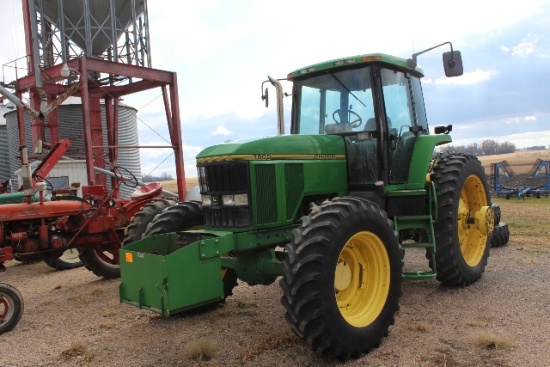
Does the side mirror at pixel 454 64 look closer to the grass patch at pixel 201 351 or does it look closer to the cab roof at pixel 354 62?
the cab roof at pixel 354 62

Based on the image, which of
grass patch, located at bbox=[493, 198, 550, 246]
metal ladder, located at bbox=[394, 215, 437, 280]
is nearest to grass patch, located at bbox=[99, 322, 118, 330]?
metal ladder, located at bbox=[394, 215, 437, 280]

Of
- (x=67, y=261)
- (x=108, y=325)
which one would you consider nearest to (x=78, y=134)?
(x=67, y=261)

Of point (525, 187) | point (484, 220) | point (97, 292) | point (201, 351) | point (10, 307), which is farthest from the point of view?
point (525, 187)

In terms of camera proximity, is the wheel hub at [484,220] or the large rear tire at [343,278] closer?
the large rear tire at [343,278]

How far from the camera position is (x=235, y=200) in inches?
173

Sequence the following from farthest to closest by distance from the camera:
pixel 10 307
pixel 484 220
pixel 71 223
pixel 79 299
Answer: pixel 71 223 < pixel 79 299 < pixel 484 220 < pixel 10 307

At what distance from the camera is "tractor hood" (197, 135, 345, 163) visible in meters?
4.38

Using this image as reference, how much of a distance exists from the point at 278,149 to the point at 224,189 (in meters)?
0.61

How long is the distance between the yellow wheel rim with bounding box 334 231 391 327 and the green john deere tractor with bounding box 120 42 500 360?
0.03ft

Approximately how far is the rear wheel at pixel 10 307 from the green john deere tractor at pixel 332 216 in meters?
1.64

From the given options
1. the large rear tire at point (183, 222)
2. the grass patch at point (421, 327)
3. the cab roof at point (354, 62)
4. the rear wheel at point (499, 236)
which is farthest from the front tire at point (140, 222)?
the rear wheel at point (499, 236)

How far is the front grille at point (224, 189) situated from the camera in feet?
14.2

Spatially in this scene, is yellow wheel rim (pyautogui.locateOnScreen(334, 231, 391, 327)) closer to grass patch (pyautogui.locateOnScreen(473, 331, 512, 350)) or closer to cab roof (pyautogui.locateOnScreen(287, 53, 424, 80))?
grass patch (pyautogui.locateOnScreen(473, 331, 512, 350))

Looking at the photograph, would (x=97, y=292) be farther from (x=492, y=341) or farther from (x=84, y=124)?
(x=84, y=124)
